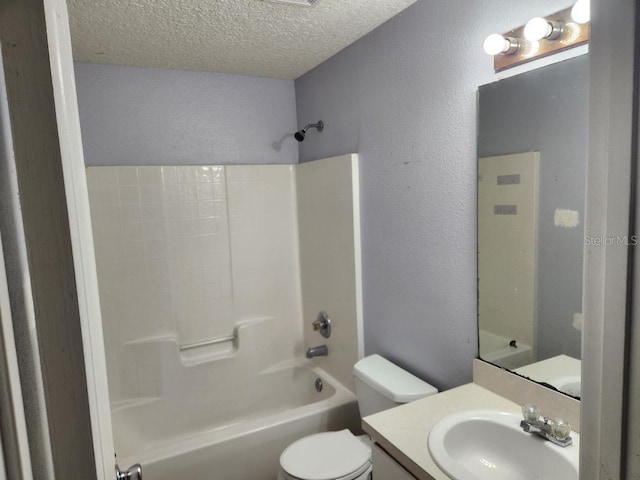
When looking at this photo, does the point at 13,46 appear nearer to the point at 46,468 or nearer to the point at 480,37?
the point at 46,468

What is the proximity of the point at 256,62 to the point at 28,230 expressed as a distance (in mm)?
2282

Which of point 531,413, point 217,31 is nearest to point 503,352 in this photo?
point 531,413

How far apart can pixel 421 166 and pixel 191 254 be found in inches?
60.7

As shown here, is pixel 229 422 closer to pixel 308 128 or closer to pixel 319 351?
pixel 319 351

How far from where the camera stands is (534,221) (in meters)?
1.37

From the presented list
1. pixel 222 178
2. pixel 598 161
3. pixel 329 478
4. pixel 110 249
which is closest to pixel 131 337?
pixel 110 249

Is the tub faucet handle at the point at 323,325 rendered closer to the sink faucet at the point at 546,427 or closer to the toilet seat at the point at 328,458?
the toilet seat at the point at 328,458

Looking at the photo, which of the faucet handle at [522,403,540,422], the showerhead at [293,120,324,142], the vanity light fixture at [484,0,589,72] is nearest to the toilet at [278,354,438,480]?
the faucet handle at [522,403,540,422]

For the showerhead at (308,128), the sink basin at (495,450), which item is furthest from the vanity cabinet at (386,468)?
the showerhead at (308,128)

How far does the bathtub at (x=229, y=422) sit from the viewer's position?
1.90 metres

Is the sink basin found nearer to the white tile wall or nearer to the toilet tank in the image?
the toilet tank

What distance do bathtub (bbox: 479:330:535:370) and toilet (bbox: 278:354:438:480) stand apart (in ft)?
1.08

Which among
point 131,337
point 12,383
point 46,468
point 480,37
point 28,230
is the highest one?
point 480,37

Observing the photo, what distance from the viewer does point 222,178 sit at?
2646 millimetres
